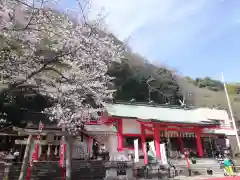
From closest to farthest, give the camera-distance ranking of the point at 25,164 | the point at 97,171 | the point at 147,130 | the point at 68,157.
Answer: the point at 25,164
the point at 68,157
the point at 97,171
the point at 147,130

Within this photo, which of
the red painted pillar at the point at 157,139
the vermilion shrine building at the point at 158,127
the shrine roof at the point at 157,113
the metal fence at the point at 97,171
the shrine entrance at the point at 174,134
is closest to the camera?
the metal fence at the point at 97,171

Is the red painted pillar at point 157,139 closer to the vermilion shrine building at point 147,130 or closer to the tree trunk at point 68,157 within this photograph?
the vermilion shrine building at point 147,130

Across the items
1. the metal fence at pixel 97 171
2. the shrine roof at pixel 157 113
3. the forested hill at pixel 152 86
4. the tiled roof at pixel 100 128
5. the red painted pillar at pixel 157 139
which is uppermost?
the forested hill at pixel 152 86

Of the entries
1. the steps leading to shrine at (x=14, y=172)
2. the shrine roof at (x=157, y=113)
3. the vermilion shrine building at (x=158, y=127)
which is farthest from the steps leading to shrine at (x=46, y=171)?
the shrine roof at (x=157, y=113)

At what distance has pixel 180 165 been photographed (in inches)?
590

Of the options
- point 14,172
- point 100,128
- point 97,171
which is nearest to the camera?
point 14,172

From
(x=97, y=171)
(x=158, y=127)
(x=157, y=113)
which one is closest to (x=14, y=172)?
(x=97, y=171)

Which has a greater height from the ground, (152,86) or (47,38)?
(152,86)

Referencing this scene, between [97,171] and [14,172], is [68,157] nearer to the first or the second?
[97,171]

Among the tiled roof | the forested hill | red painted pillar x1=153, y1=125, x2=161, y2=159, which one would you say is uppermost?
the forested hill

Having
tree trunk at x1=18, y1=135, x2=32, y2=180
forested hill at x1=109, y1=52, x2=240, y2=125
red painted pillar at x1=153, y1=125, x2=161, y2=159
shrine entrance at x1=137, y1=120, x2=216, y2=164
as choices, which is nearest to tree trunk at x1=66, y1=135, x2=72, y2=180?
tree trunk at x1=18, y1=135, x2=32, y2=180

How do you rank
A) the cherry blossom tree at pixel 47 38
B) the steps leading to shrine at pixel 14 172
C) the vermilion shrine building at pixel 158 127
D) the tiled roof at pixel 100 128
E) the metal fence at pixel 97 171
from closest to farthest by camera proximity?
the cherry blossom tree at pixel 47 38 < the metal fence at pixel 97 171 < the steps leading to shrine at pixel 14 172 < the vermilion shrine building at pixel 158 127 < the tiled roof at pixel 100 128

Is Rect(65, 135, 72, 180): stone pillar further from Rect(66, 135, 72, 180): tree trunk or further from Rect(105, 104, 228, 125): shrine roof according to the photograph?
Rect(105, 104, 228, 125): shrine roof

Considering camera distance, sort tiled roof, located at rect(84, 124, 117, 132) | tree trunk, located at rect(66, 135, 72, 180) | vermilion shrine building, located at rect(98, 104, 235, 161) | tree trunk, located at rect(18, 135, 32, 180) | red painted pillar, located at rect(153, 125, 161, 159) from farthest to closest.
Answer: tiled roof, located at rect(84, 124, 117, 132) < vermilion shrine building, located at rect(98, 104, 235, 161) < red painted pillar, located at rect(153, 125, 161, 159) < tree trunk, located at rect(66, 135, 72, 180) < tree trunk, located at rect(18, 135, 32, 180)
